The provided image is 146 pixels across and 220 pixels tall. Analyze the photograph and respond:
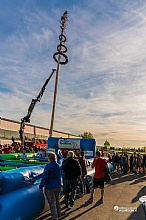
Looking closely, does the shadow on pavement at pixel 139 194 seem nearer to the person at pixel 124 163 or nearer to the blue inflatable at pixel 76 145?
the blue inflatable at pixel 76 145

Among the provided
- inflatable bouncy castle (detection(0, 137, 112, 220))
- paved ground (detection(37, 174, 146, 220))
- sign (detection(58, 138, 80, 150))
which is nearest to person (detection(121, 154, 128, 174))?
sign (detection(58, 138, 80, 150))

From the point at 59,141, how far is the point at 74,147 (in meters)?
1.01

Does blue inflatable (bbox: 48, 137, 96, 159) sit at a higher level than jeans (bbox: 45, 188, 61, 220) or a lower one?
higher

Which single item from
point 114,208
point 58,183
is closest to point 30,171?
point 58,183

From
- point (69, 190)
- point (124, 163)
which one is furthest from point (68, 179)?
point (124, 163)

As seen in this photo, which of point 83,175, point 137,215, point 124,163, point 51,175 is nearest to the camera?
point 51,175

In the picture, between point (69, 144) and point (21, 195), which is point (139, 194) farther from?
point (21, 195)

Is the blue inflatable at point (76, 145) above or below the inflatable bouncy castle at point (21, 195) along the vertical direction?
above

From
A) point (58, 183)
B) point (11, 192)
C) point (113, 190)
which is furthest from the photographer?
point (113, 190)

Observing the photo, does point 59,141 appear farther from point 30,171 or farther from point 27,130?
point 27,130

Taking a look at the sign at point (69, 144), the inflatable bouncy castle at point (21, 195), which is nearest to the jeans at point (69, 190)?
the inflatable bouncy castle at point (21, 195)

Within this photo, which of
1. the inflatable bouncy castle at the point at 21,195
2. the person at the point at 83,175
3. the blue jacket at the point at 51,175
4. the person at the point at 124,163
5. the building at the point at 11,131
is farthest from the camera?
the building at the point at 11,131

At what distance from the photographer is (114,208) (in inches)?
311

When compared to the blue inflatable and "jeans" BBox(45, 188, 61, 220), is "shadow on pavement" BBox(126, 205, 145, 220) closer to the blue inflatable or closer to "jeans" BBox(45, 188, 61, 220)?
"jeans" BBox(45, 188, 61, 220)
